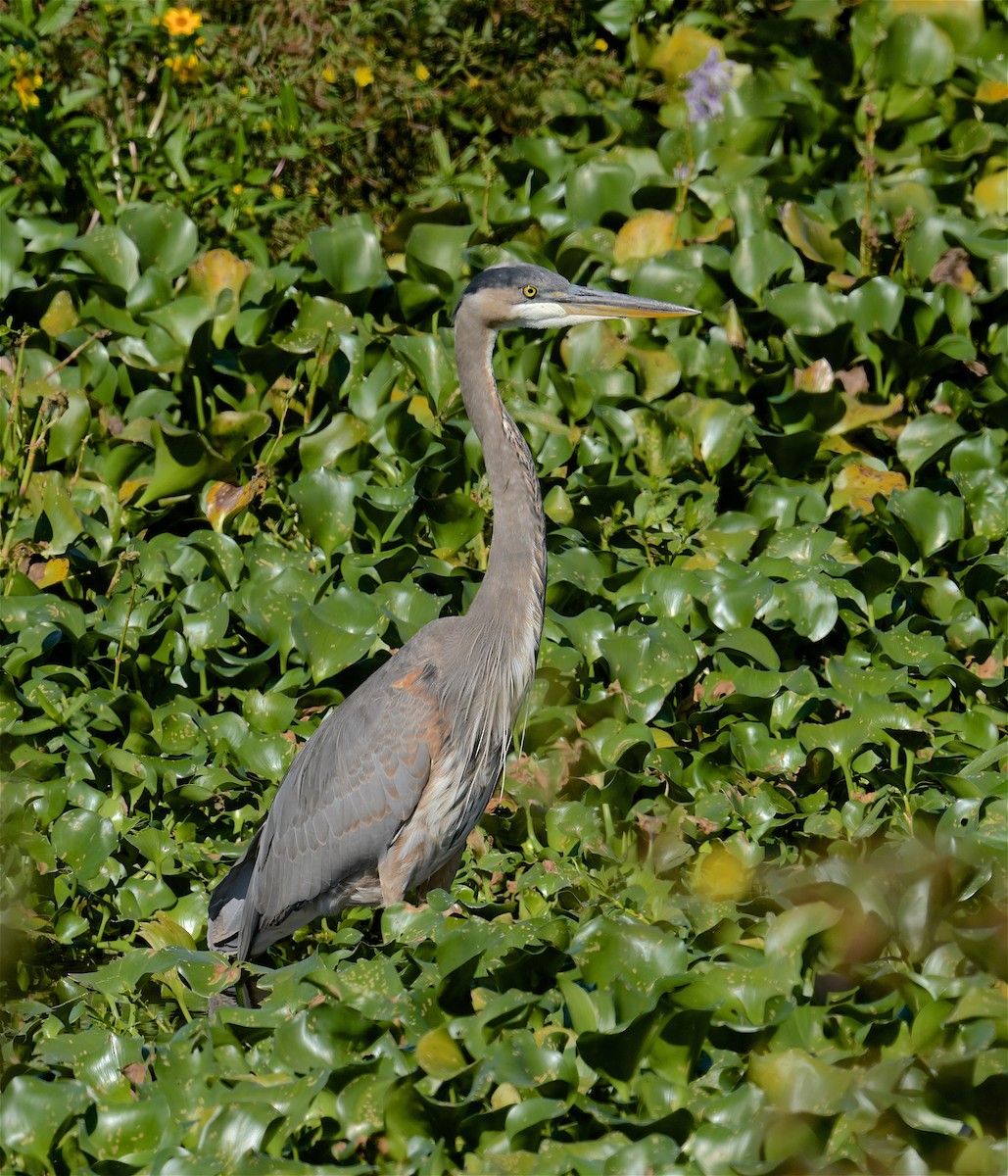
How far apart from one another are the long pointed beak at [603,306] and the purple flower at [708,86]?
300 centimetres

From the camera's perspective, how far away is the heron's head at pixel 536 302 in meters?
3.97

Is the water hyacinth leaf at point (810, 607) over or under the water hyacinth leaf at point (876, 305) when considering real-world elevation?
under

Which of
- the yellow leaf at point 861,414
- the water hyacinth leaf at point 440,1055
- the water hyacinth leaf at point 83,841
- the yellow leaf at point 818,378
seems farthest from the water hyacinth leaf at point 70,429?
the water hyacinth leaf at point 440,1055

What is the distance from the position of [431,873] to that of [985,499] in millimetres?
2205

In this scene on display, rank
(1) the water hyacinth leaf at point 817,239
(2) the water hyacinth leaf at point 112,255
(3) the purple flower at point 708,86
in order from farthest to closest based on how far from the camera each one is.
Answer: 1. (3) the purple flower at point 708,86
2. (1) the water hyacinth leaf at point 817,239
3. (2) the water hyacinth leaf at point 112,255

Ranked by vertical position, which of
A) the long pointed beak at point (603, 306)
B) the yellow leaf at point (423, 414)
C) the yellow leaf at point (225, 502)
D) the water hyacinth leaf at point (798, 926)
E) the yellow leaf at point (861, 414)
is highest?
the long pointed beak at point (603, 306)

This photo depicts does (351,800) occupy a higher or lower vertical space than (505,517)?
lower

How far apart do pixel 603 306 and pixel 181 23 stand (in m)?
3.27

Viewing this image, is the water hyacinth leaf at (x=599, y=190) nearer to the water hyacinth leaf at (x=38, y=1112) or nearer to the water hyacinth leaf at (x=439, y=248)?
the water hyacinth leaf at (x=439, y=248)

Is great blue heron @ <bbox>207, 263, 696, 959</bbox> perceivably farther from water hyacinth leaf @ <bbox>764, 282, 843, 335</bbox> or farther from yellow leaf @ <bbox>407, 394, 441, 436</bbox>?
water hyacinth leaf @ <bbox>764, 282, 843, 335</bbox>

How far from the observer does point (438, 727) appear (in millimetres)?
3912

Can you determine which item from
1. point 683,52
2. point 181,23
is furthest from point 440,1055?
point 683,52

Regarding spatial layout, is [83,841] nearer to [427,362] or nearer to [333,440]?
[333,440]

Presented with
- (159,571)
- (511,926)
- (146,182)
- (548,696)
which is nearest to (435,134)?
(146,182)
